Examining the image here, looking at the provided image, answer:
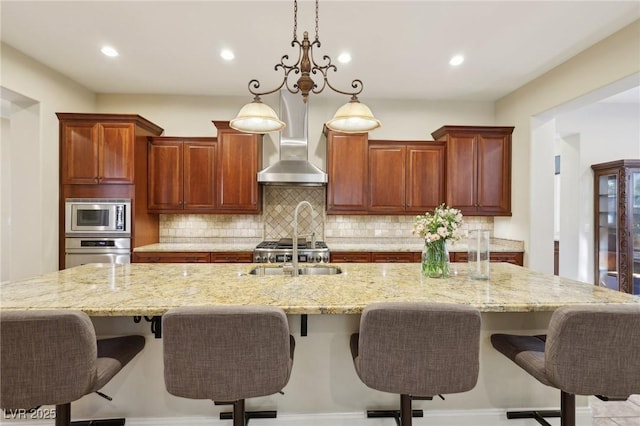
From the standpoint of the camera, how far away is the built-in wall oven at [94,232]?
3.55 meters

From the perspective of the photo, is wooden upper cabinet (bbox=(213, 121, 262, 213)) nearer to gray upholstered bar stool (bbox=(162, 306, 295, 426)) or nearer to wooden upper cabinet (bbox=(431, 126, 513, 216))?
wooden upper cabinet (bbox=(431, 126, 513, 216))

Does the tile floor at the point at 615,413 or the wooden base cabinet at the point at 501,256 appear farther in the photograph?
the wooden base cabinet at the point at 501,256

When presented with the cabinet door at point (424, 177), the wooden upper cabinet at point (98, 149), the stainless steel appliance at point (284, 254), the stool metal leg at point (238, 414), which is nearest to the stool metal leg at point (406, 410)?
the stool metal leg at point (238, 414)

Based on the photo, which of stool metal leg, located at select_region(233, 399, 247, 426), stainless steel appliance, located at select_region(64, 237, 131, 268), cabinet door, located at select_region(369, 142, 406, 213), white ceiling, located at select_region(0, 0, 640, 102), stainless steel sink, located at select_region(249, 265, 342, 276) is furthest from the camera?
cabinet door, located at select_region(369, 142, 406, 213)

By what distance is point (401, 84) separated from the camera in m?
3.90

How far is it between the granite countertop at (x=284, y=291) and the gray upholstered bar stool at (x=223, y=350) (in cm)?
18

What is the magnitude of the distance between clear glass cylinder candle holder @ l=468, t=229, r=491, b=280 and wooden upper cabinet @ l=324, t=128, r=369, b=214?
217cm

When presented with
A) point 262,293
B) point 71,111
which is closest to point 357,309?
point 262,293

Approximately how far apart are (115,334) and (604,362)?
7.61 feet

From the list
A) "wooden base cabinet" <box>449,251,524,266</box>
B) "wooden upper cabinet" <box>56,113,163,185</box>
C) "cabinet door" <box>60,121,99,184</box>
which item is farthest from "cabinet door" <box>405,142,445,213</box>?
"cabinet door" <box>60,121,99,184</box>

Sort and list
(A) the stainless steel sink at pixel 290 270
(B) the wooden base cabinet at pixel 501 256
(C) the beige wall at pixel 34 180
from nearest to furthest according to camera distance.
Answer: (A) the stainless steel sink at pixel 290 270, (C) the beige wall at pixel 34 180, (B) the wooden base cabinet at pixel 501 256

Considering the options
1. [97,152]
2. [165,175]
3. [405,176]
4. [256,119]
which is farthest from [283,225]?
[256,119]

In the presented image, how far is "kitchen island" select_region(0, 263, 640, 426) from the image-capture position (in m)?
1.62

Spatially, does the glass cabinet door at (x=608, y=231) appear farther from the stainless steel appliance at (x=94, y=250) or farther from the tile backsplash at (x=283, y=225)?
the stainless steel appliance at (x=94, y=250)
